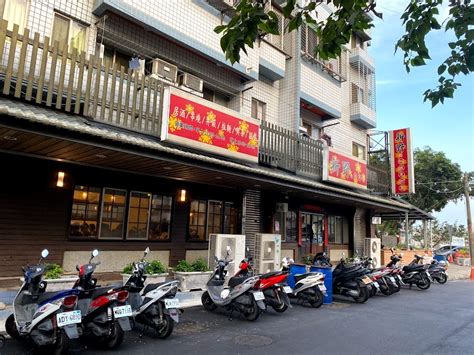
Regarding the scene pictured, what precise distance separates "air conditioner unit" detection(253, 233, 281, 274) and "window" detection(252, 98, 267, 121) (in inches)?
181

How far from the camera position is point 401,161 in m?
Answer: 17.7

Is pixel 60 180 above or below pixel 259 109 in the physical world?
below

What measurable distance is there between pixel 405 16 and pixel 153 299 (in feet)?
18.1

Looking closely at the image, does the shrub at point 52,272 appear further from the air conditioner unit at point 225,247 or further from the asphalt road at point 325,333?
the air conditioner unit at point 225,247

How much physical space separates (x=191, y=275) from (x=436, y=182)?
27.2 m

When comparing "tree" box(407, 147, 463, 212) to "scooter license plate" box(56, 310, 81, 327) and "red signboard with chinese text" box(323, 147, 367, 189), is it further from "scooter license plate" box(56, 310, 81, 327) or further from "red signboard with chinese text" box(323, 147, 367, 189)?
"scooter license plate" box(56, 310, 81, 327)

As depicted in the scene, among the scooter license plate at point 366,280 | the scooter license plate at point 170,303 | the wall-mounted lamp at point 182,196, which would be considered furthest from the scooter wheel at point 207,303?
the scooter license plate at point 366,280

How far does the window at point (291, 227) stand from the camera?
14.5 meters

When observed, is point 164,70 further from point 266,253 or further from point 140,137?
point 266,253

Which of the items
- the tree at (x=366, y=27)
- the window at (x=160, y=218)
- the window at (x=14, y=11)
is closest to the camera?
the tree at (x=366, y=27)

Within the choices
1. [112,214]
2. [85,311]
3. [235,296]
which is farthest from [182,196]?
[85,311]

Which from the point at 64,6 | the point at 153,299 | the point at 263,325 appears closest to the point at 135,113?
the point at 64,6

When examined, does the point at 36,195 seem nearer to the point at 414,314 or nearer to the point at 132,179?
the point at 132,179

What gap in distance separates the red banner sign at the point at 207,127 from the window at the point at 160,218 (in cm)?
217
